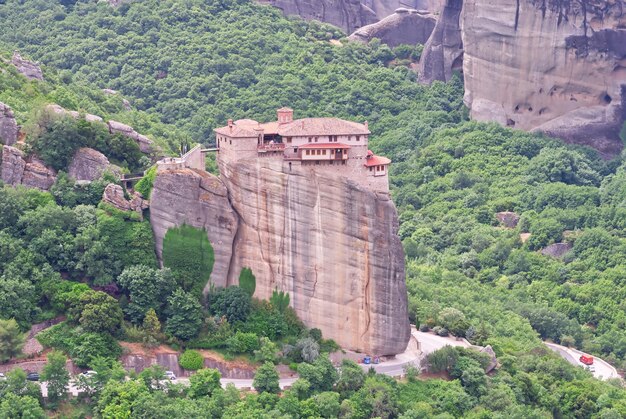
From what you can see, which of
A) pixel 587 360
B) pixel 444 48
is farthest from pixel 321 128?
pixel 444 48

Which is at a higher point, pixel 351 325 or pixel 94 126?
pixel 94 126

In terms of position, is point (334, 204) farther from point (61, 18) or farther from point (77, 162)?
point (61, 18)

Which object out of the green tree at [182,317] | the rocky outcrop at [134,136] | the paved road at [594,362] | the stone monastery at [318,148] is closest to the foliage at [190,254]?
the green tree at [182,317]

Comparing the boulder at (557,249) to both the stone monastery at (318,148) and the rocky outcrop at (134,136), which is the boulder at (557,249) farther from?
the stone monastery at (318,148)

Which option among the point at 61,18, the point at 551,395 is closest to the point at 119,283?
the point at 551,395

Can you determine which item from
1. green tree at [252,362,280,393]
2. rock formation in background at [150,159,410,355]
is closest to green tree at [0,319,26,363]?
rock formation in background at [150,159,410,355]
